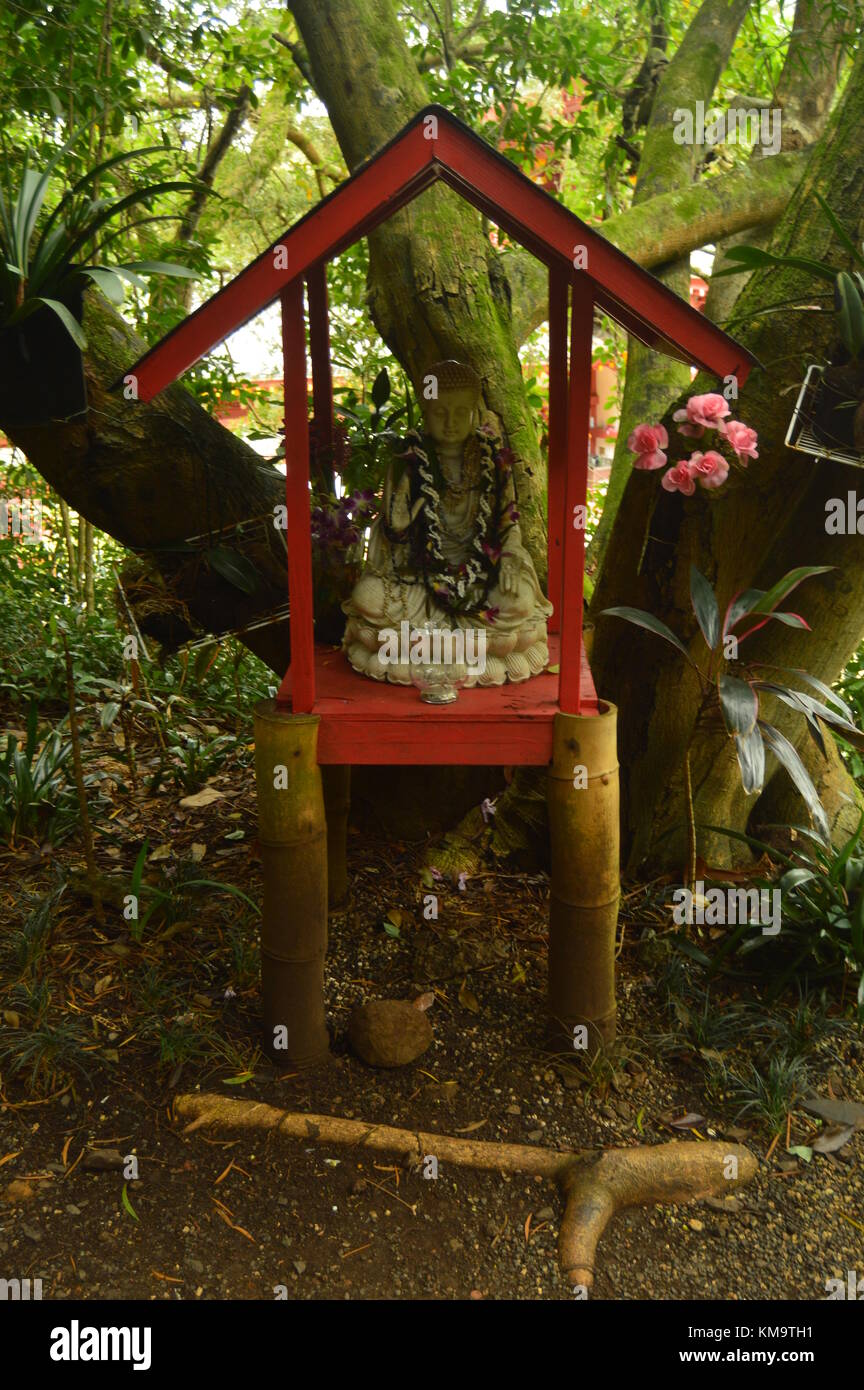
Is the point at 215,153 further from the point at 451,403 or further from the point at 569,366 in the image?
the point at 569,366

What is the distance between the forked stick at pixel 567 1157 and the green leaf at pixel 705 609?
136cm

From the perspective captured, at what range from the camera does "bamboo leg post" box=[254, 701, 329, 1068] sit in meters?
2.57

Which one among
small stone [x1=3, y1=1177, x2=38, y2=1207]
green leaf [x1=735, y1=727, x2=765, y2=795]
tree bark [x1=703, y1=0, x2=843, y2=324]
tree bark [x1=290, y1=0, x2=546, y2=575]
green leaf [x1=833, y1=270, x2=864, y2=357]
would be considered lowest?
small stone [x1=3, y1=1177, x2=38, y2=1207]

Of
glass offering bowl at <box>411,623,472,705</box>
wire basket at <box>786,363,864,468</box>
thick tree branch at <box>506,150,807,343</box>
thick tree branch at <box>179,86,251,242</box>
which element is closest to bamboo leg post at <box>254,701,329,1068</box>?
glass offering bowl at <box>411,623,472,705</box>

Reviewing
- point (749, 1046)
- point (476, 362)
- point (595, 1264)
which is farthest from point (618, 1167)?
point (476, 362)

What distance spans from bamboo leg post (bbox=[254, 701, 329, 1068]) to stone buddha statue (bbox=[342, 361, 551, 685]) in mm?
417

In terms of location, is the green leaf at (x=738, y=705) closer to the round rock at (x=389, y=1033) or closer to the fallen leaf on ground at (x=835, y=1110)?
the fallen leaf on ground at (x=835, y=1110)

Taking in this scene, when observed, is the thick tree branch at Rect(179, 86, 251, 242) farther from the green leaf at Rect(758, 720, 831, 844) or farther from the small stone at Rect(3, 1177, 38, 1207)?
the small stone at Rect(3, 1177, 38, 1207)

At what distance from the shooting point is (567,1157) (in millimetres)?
2521

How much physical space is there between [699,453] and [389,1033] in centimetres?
180

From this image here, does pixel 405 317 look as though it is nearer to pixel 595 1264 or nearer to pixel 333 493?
pixel 333 493

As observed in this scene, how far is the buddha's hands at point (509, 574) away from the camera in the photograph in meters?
2.92

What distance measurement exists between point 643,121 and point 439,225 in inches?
113

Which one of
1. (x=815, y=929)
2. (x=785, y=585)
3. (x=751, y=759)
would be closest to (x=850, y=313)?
(x=785, y=585)
